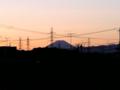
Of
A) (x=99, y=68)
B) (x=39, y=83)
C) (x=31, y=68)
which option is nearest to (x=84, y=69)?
(x=99, y=68)

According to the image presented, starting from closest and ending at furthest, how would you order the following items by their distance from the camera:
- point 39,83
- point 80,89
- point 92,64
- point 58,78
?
point 80,89, point 39,83, point 58,78, point 92,64

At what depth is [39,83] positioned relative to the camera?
33.3 m

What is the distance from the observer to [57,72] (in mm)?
38344

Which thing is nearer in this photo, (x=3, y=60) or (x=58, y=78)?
(x=58, y=78)

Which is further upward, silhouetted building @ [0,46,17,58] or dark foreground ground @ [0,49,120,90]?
silhouetted building @ [0,46,17,58]

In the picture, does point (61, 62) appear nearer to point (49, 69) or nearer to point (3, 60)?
point (49, 69)

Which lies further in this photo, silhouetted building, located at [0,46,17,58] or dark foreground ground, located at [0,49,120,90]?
silhouetted building, located at [0,46,17,58]

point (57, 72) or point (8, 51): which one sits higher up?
point (8, 51)

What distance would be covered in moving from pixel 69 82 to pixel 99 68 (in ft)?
24.6

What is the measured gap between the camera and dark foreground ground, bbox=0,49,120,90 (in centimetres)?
3247

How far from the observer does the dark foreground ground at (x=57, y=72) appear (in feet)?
107

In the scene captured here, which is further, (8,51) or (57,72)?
(8,51)

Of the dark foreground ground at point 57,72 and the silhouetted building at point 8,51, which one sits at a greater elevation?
the silhouetted building at point 8,51

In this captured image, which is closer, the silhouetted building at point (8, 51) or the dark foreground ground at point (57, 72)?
the dark foreground ground at point (57, 72)
